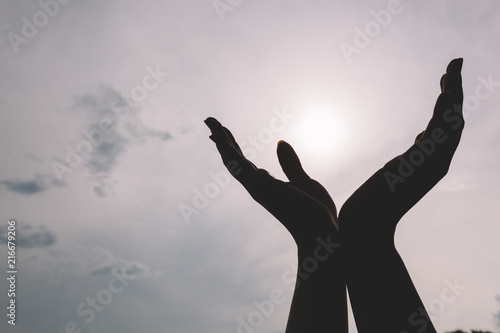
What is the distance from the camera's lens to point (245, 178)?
3076 mm

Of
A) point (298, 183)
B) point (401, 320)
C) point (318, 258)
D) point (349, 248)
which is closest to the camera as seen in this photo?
point (401, 320)

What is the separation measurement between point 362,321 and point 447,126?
140cm

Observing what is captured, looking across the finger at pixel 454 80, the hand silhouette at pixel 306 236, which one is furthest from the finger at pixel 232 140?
the finger at pixel 454 80

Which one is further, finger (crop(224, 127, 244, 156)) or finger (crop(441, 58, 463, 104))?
finger (crop(224, 127, 244, 156))

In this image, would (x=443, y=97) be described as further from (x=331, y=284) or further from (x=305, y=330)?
(x=305, y=330)

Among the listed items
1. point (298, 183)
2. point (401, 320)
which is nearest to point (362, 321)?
point (401, 320)

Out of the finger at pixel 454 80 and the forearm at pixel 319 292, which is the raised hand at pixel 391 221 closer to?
the finger at pixel 454 80

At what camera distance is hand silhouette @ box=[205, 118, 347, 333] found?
273cm

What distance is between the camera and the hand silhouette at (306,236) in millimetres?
2730

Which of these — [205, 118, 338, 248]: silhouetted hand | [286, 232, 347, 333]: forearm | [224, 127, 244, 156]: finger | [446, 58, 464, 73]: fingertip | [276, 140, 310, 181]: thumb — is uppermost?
[224, 127, 244, 156]: finger

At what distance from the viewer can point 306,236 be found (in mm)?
3027

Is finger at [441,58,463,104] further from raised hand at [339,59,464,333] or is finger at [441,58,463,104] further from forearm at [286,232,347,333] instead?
forearm at [286,232,347,333]

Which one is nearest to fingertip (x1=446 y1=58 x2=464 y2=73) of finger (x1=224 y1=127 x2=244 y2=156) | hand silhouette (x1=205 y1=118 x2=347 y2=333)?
hand silhouette (x1=205 y1=118 x2=347 y2=333)

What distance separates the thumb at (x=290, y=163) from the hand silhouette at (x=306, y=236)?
40 cm
